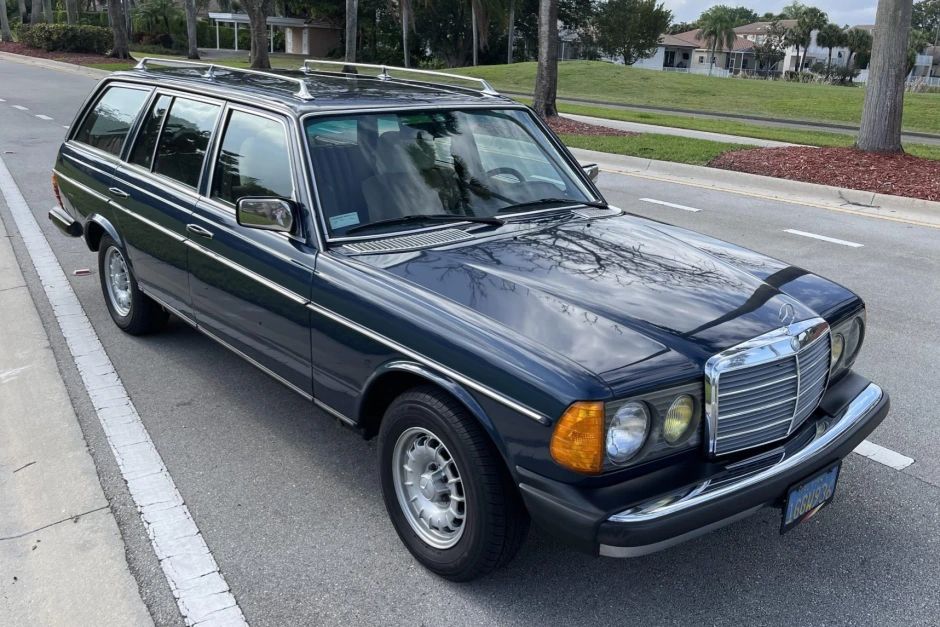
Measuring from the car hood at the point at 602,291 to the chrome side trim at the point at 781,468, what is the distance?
1.45 ft

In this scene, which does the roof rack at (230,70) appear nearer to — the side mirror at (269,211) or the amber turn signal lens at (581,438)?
the side mirror at (269,211)

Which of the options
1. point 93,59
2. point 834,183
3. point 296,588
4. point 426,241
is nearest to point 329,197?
point 426,241

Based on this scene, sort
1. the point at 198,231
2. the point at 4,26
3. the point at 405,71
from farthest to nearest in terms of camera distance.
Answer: the point at 4,26 < the point at 405,71 < the point at 198,231

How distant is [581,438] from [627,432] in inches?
7.1

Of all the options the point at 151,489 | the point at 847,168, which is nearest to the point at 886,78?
the point at 847,168

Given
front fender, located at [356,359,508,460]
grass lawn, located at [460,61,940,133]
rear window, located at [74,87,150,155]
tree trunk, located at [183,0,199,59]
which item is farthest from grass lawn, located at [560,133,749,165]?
tree trunk, located at [183,0,199,59]

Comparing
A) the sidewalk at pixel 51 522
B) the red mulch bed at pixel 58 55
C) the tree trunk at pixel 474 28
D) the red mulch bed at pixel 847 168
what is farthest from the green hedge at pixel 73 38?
the sidewalk at pixel 51 522

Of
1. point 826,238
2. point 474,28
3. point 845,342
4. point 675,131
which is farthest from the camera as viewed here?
point 474,28

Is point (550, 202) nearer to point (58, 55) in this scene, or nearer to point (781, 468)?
point (781, 468)

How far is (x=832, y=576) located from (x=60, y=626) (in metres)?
2.91

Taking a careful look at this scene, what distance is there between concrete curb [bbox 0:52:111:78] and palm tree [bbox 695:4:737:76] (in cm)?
7673

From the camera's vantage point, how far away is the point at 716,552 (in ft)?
11.4

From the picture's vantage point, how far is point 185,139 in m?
4.92

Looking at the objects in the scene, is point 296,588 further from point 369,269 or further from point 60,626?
point 369,269
